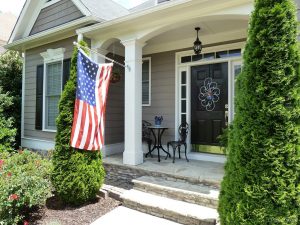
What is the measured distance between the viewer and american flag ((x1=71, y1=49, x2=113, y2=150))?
11.8 ft

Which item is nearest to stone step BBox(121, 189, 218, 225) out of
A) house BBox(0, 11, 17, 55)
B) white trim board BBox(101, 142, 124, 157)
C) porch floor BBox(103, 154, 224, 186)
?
porch floor BBox(103, 154, 224, 186)

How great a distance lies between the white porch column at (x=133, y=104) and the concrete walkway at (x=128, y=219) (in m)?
1.22

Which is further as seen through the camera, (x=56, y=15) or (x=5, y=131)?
(x=56, y=15)

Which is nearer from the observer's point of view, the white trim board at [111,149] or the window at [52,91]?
the white trim board at [111,149]

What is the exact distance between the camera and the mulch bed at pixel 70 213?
329 cm

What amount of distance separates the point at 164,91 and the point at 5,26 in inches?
503

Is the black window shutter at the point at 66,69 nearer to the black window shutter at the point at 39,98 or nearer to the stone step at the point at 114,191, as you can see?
the black window shutter at the point at 39,98

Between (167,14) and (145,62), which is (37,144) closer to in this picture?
(145,62)

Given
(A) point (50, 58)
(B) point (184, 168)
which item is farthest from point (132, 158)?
(A) point (50, 58)

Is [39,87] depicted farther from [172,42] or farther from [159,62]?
[172,42]

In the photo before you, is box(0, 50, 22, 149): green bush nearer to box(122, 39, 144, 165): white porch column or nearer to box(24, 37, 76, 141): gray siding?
box(24, 37, 76, 141): gray siding

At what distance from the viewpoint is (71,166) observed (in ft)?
11.8

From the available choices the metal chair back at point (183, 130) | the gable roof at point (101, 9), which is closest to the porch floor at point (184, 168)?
the metal chair back at point (183, 130)

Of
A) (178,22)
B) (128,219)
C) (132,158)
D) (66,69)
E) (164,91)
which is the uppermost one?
(178,22)
